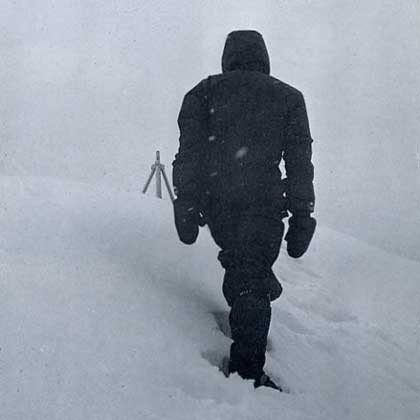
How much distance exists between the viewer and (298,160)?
11.1 feet

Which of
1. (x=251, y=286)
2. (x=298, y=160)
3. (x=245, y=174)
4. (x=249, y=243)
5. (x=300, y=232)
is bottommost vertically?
(x=251, y=286)

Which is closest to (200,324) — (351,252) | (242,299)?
(242,299)

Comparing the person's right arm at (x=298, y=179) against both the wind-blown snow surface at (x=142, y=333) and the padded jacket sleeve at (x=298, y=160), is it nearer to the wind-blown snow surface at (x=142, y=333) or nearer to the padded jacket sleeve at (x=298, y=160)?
the padded jacket sleeve at (x=298, y=160)

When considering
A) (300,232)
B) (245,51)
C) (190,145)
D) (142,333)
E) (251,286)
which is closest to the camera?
(142,333)

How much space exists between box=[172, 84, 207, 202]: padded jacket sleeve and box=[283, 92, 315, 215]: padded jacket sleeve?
56 cm

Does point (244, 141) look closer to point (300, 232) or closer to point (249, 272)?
point (300, 232)

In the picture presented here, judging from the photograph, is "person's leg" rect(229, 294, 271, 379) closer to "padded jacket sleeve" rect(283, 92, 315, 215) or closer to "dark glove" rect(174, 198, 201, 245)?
"dark glove" rect(174, 198, 201, 245)

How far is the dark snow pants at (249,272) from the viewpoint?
10.1 feet

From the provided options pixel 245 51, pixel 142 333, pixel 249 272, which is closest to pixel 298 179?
pixel 249 272

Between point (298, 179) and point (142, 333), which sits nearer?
point (142, 333)

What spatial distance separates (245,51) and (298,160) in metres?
0.85

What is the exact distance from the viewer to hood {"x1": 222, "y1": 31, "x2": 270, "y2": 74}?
3.61 meters

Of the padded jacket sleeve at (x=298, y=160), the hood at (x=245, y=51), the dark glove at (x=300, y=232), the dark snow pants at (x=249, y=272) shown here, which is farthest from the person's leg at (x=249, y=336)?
the hood at (x=245, y=51)

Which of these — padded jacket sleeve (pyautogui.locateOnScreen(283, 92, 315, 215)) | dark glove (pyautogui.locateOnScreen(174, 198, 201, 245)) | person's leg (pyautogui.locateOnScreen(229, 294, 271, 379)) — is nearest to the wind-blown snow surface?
person's leg (pyautogui.locateOnScreen(229, 294, 271, 379))
